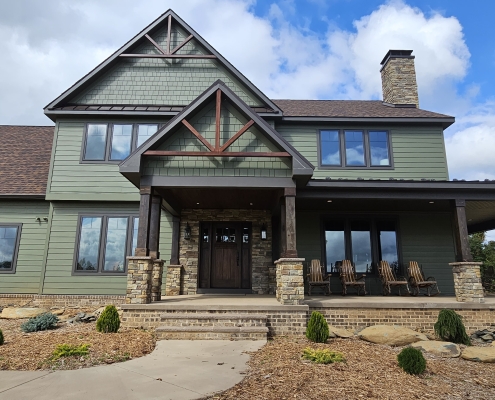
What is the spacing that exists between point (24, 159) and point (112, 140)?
3.27m

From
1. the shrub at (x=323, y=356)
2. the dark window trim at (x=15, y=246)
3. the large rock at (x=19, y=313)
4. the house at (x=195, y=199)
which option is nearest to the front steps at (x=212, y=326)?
the shrub at (x=323, y=356)

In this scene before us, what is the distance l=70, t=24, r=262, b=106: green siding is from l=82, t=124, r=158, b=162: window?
2.98 feet

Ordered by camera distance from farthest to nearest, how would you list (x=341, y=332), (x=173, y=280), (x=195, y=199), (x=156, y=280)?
(x=173, y=280) → (x=195, y=199) → (x=156, y=280) → (x=341, y=332)

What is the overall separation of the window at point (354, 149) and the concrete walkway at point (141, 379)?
7.11m

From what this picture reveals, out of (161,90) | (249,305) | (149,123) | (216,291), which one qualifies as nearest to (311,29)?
(161,90)

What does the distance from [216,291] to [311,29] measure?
39.2ft

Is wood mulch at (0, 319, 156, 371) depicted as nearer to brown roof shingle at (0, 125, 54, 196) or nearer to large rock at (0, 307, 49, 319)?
large rock at (0, 307, 49, 319)

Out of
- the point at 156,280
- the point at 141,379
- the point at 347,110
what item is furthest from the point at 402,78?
the point at 141,379

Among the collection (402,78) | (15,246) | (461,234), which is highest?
(402,78)

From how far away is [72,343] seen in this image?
5480 millimetres

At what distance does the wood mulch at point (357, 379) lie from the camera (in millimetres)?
3617

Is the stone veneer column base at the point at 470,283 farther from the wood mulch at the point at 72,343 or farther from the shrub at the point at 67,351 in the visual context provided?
the shrub at the point at 67,351

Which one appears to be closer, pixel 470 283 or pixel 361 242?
pixel 470 283

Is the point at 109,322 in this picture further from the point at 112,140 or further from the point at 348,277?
the point at 348,277
